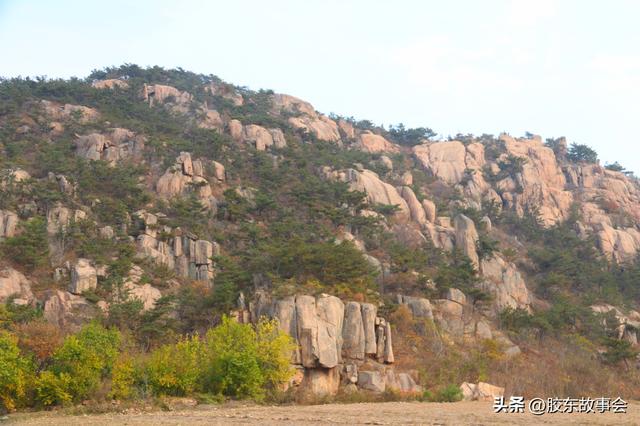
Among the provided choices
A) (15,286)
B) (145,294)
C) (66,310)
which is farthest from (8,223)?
(145,294)

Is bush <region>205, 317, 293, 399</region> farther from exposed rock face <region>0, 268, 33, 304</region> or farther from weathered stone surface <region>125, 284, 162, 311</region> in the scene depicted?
exposed rock face <region>0, 268, 33, 304</region>

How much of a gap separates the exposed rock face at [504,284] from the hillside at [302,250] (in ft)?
0.77

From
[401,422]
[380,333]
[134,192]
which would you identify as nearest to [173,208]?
[134,192]

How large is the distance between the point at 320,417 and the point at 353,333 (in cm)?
1282

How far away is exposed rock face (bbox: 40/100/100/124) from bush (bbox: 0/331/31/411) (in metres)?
43.3

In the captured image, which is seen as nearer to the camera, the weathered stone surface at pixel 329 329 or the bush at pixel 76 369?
the bush at pixel 76 369

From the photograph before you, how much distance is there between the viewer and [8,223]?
4159 centimetres

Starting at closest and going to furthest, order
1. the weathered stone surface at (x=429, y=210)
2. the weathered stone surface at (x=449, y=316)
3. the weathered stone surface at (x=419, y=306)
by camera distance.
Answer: the weathered stone surface at (x=419, y=306), the weathered stone surface at (x=449, y=316), the weathered stone surface at (x=429, y=210)

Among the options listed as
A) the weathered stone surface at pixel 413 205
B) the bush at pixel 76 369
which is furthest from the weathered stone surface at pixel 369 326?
the weathered stone surface at pixel 413 205

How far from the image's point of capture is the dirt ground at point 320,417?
19.9 metres

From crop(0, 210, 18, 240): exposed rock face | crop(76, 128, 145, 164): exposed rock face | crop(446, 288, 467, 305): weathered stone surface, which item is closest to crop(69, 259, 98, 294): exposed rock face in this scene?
crop(0, 210, 18, 240): exposed rock face

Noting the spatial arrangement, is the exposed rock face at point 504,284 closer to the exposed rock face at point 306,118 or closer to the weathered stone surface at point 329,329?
the weathered stone surface at point 329,329

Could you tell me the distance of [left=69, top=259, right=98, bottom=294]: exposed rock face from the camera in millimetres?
37938

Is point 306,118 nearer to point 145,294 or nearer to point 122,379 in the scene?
point 145,294
